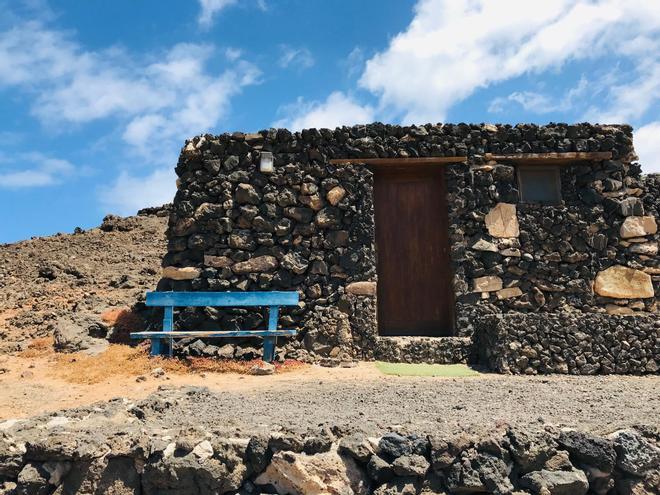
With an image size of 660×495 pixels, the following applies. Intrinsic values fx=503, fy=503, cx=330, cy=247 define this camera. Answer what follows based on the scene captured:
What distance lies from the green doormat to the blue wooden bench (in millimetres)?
1346

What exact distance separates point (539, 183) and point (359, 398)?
493 centimetres

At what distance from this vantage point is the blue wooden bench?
661 cm

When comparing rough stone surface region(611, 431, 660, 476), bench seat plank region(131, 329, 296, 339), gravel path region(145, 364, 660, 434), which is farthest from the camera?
bench seat plank region(131, 329, 296, 339)

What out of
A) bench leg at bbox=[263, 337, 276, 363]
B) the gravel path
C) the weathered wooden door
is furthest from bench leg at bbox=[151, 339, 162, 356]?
the weathered wooden door

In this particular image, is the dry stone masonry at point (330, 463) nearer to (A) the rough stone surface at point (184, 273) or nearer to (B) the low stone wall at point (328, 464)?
(B) the low stone wall at point (328, 464)

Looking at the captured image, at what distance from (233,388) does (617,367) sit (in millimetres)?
4724

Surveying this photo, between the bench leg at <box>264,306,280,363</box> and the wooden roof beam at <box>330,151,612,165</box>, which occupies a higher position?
the wooden roof beam at <box>330,151,612,165</box>

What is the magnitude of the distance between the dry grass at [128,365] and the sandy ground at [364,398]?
148 mm

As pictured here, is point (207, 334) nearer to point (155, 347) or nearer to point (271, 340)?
point (155, 347)

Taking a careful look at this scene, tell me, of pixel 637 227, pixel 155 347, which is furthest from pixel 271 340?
pixel 637 227

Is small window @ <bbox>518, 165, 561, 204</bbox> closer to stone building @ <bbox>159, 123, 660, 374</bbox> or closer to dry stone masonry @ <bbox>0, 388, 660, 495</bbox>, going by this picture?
stone building @ <bbox>159, 123, 660, 374</bbox>

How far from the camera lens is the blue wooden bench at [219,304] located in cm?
661

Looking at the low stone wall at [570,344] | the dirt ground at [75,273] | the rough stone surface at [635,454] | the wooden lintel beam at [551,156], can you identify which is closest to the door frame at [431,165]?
the wooden lintel beam at [551,156]

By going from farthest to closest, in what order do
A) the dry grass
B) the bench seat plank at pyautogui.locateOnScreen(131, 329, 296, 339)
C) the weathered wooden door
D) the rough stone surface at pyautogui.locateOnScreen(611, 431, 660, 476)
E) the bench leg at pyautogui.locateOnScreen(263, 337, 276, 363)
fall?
the weathered wooden door < the bench leg at pyautogui.locateOnScreen(263, 337, 276, 363) < the bench seat plank at pyautogui.locateOnScreen(131, 329, 296, 339) < the dry grass < the rough stone surface at pyautogui.locateOnScreen(611, 431, 660, 476)
